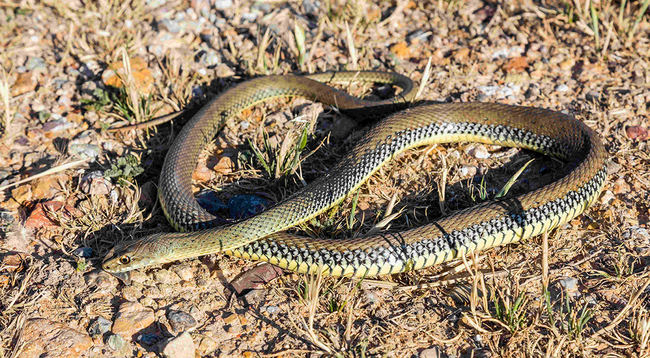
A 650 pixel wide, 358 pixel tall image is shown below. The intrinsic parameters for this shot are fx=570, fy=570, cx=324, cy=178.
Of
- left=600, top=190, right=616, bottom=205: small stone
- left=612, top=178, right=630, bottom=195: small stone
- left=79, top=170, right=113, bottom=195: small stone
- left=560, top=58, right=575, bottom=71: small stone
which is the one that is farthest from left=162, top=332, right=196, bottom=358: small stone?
left=560, top=58, right=575, bottom=71: small stone

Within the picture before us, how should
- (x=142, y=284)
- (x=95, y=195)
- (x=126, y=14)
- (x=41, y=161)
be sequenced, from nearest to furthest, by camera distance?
(x=142, y=284)
(x=95, y=195)
(x=41, y=161)
(x=126, y=14)

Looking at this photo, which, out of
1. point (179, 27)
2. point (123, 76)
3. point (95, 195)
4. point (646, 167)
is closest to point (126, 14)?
point (179, 27)

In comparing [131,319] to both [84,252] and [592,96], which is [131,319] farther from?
[592,96]

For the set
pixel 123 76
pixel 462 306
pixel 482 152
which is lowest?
pixel 462 306

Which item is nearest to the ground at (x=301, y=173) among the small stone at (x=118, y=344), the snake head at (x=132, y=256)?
the small stone at (x=118, y=344)

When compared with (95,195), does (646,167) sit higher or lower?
lower

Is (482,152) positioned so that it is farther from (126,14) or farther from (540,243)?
(126,14)

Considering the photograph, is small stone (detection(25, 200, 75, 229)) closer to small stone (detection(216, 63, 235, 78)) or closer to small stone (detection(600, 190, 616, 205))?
small stone (detection(216, 63, 235, 78))

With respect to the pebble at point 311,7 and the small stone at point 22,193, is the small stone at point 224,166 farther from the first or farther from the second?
the pebble at point 311,7
